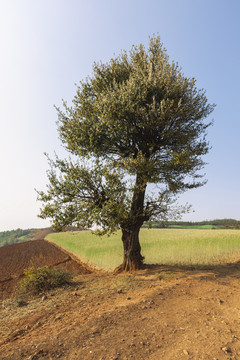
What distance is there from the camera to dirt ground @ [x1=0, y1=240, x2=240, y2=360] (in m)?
5.98

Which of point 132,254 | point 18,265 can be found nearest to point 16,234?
point 18,265

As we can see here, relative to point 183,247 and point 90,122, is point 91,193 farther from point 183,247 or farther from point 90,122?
point 183,247

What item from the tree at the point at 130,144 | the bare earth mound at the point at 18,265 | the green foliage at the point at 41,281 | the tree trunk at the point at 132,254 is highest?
the tree at the point at 130,144

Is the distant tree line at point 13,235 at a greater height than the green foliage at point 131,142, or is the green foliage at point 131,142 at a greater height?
the green foliage at point 131,142

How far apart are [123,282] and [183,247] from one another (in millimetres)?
11211

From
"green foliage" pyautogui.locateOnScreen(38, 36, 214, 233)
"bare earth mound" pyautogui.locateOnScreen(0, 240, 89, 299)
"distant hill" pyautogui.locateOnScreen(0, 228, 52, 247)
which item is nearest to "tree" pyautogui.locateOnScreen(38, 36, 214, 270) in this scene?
"green foliage" pyautogui.locateOnScreen(38, 36, 214, 233)

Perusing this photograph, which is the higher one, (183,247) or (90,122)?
(90,122)

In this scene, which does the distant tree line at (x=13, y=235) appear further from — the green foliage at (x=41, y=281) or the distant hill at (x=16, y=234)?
the green foliage at (x=41, y=281)

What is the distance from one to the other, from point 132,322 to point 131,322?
0.11 feet

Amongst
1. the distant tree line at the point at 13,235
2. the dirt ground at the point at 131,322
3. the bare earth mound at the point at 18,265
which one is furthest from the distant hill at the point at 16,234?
the dirt ground at the point at 131,322

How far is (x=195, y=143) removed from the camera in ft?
57.0

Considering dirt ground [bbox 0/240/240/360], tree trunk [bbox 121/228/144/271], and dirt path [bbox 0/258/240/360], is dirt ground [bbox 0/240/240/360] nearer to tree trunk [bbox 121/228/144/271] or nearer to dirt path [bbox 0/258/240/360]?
dirt path [bbox 0/258/240/360]

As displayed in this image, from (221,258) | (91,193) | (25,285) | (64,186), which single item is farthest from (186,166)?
(25,285)

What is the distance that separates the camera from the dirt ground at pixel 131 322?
5977 millimetres
